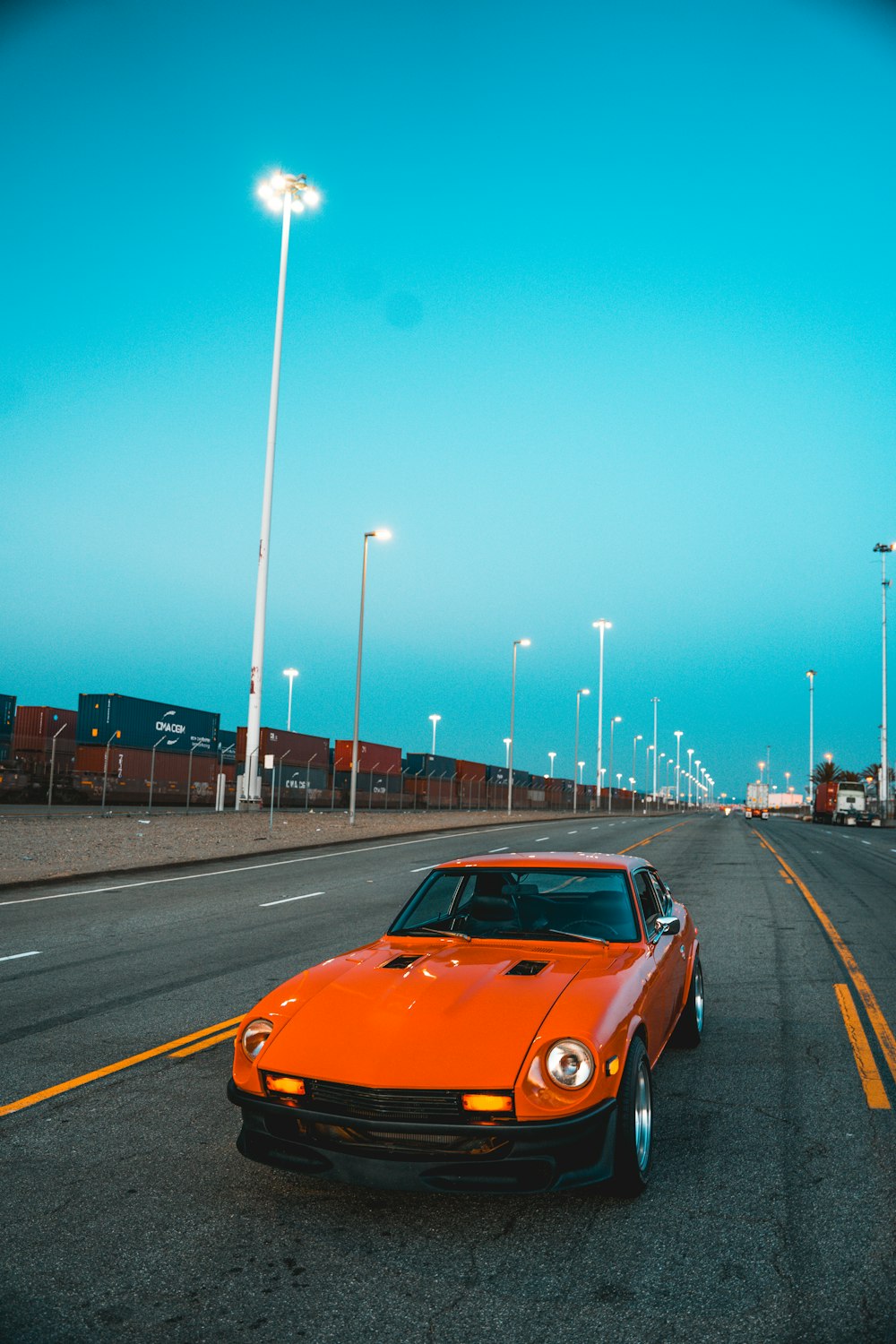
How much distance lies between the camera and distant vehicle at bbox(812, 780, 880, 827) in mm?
62875

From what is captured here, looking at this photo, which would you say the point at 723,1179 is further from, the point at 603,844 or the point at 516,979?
the point at 603,844

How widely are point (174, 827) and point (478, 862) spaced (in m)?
24.2

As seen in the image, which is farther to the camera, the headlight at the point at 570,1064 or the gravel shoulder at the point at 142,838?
the gravel shoulder at the point at 142,838

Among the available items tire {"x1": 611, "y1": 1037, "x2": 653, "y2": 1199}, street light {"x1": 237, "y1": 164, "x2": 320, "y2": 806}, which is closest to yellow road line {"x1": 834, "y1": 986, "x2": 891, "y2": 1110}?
tire {"x1": 611, "y1": 1037, "x2": 653, "y2": 1199}

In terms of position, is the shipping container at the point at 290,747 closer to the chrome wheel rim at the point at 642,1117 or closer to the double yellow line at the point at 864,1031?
the double yellow line at the point at 864,1031

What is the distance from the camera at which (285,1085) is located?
3.77 meters

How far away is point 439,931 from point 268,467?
32.5 meters

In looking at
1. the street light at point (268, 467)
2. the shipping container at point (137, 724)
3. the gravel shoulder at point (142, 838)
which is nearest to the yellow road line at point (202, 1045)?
the gravel shoulder at point (142, 838)

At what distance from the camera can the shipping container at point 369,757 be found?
206ft

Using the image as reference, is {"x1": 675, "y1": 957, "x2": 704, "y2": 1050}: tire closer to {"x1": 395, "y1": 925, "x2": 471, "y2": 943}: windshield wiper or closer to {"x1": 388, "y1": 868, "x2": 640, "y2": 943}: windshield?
{"x1": 388, "y1": 868, "x2": 640, "y2": 943}: windshield

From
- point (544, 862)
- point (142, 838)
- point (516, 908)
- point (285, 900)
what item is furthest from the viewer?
point (142, 838)

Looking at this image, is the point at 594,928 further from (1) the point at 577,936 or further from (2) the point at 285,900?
(2) the point at 285,900

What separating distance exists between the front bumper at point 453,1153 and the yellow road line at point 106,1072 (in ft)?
7.47

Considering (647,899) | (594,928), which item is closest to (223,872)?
(647,899)
